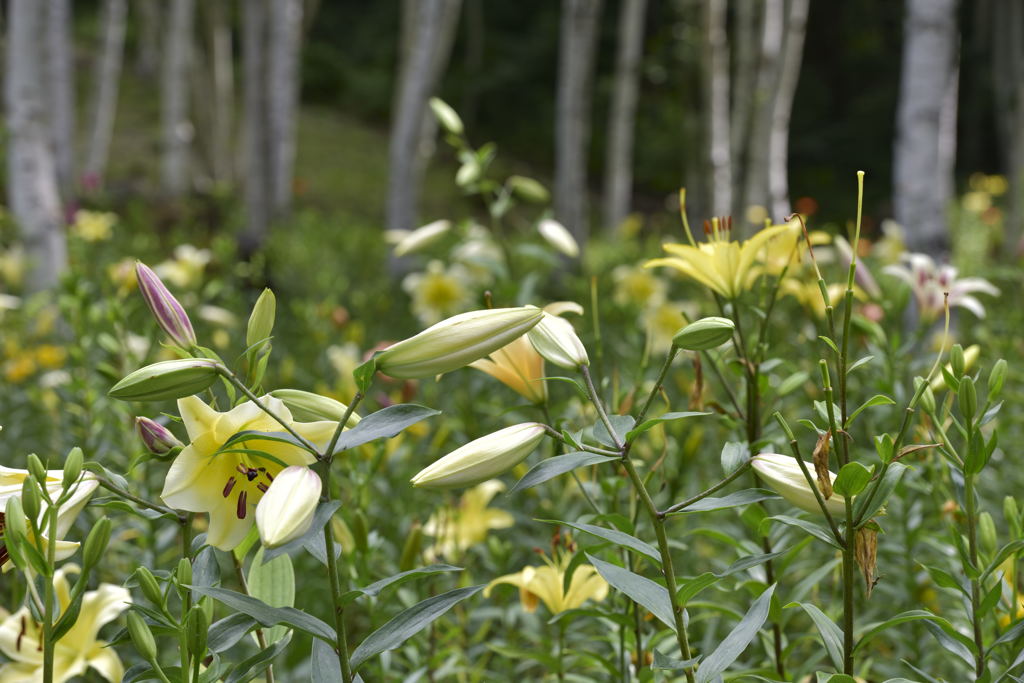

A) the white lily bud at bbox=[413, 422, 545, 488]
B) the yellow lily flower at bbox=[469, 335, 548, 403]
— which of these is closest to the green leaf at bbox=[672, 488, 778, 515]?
the white lily bud at bbox=[413, 422, 545, 488]

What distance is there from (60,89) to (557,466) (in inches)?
268

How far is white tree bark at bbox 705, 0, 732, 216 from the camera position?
4.77 m

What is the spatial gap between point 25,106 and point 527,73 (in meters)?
15.5

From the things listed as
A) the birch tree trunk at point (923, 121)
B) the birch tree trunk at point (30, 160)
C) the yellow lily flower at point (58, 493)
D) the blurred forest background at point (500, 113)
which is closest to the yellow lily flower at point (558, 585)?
the yellow lily flower at point (58, 493)

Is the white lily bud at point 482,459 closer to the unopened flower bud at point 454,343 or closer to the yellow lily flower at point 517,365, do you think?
the unopened flower bud at point 454,343

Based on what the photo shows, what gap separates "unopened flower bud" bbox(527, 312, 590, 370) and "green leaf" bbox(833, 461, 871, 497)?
7.8 inches

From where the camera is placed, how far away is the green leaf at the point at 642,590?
24.2 inches

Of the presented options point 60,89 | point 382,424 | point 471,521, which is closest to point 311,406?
point 382,424

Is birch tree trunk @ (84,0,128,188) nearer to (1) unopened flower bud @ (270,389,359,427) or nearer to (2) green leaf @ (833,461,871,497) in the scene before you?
(1) unopened flower bud @ (270,389,359,427)

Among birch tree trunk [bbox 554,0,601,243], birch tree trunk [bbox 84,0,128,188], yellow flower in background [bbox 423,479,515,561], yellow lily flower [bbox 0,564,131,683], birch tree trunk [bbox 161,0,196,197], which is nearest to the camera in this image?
yellow lily flower [bbox 0,564,131,683]

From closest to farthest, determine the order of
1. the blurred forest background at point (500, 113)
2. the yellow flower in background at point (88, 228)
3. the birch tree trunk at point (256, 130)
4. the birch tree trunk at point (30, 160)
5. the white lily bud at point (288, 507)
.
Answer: the white lily bud at point (288, 507)
the yellow flower in background at point (88, 228)
the birch tree trunk at point (30, 160)
the blurred forest background at point (500, 113)
the birch tree trunk at point (256, 130)

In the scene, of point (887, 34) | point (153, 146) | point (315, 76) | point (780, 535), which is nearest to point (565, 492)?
point (780, 535)

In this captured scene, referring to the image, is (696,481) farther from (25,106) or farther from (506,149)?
(506,149)

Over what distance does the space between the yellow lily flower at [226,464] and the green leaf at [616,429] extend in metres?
0.18
